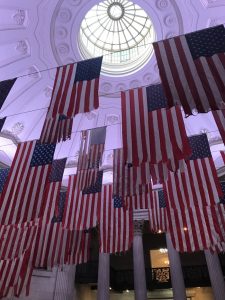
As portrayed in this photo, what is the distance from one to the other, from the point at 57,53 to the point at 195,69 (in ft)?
38.5

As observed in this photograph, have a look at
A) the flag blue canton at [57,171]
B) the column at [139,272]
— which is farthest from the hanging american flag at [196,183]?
the column at [139,272]

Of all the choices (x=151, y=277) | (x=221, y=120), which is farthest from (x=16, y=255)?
(x=151, y=277)

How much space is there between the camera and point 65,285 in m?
16.9

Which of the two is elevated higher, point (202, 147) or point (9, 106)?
point (9, 106)

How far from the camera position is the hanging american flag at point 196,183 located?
31.5ft

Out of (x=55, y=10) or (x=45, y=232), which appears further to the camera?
(x=55, y=10)

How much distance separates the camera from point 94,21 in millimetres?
18406

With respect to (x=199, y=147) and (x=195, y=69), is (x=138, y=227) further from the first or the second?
(x=195, y=69)

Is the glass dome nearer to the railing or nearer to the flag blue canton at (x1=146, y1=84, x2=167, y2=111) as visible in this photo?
the flag blue canton at (x1=146, y1=84, x2=167, y2=111)

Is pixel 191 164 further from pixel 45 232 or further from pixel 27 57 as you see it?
pixel 27 57

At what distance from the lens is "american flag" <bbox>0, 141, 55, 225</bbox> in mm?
8164

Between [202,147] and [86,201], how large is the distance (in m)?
5.06

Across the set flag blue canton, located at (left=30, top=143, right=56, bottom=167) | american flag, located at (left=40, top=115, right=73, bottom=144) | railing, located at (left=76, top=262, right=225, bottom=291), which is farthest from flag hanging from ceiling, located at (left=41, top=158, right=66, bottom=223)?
railing, located at (left=76, top=262, right=225, bottom=291)

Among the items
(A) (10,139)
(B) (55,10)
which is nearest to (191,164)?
(B) (55,10)
